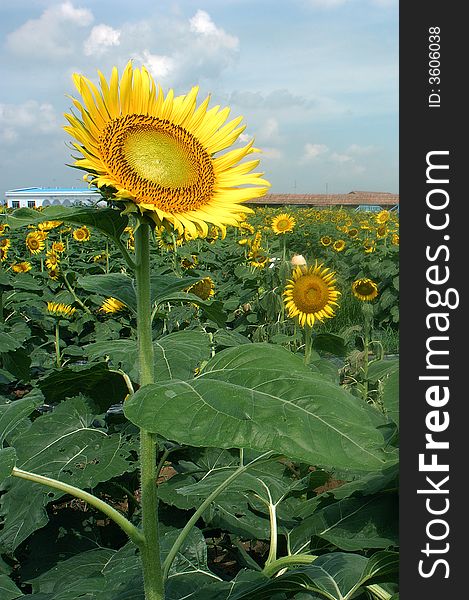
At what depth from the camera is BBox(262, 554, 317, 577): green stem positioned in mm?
1326

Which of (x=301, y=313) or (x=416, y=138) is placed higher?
(x=416, y=138)

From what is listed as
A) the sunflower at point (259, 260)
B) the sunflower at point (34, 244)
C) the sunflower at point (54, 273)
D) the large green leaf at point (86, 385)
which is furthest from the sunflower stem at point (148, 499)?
the sunflower at point (34, 244)

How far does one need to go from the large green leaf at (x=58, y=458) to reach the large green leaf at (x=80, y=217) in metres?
0.51

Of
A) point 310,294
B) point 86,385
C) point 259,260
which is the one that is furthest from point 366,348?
point 259,260

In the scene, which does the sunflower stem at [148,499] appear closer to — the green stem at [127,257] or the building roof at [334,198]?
the green stem at [127,257]

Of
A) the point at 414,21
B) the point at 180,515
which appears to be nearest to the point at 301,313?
the point at 180,515

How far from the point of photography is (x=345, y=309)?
897 cm

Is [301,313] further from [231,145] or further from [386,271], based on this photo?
[386,271]

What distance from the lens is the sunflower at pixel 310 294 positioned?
149 inches

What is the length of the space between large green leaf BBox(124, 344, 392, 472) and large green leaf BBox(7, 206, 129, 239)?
0.37 meters

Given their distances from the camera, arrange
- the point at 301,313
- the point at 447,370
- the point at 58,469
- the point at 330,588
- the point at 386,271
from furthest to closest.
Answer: the point at 386,271 → the point at 301,313 → the point at 58,469 → the point at 330,588 → the point at 447,370

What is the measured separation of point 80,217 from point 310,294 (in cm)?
266

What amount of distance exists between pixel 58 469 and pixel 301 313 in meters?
2.38

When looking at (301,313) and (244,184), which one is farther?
(301,313)
